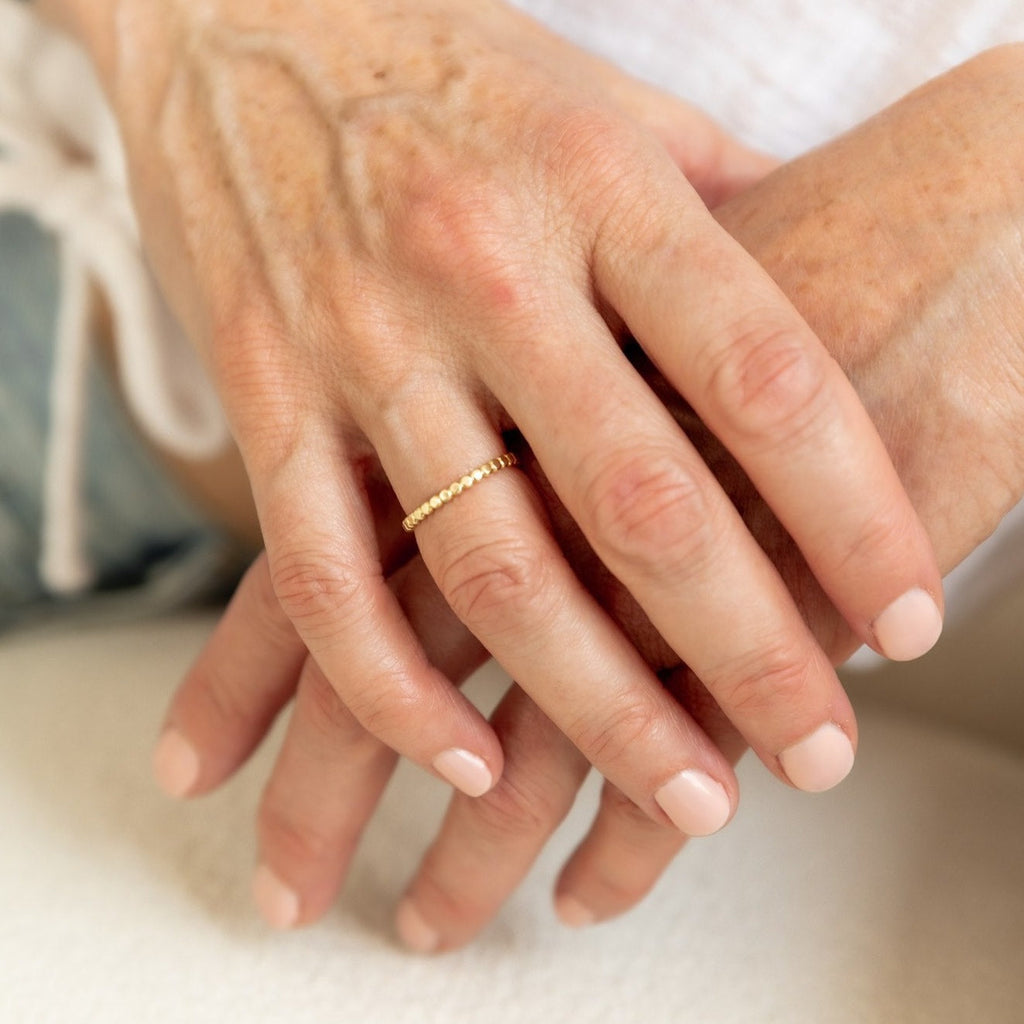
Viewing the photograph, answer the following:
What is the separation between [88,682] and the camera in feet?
2.83

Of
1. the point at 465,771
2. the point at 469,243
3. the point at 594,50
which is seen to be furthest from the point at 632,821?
the point at 594,50

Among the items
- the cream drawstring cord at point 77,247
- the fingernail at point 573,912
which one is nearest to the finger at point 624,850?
the fingernail at point 573,912

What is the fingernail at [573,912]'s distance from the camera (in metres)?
0.65

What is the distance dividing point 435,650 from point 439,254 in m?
0.23

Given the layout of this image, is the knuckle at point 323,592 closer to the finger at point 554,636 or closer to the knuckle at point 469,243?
the finger at point 554,636

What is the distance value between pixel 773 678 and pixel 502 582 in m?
0.14

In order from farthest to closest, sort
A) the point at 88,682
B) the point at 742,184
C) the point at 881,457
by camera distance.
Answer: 1. the point at 88,682
2. the point at 742,184
3. the point at 881,457

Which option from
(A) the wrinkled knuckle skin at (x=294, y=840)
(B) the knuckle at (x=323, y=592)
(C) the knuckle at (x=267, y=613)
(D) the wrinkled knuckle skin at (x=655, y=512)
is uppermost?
(D) the wrinkled knuckle skin at (x=655, y=512)

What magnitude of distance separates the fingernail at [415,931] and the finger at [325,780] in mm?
48

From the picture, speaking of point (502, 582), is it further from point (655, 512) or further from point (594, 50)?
point (594, 50)

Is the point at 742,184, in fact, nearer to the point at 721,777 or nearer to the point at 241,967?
the point at 721,777

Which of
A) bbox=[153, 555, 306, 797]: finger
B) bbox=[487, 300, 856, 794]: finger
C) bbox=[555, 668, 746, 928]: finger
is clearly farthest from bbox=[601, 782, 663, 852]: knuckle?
bbox=[153, 555, 306, 797]: finger

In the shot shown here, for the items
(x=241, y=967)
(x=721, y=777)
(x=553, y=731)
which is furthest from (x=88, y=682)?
(x=721, y=777)

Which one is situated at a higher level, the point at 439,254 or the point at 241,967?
the point at 439,254
